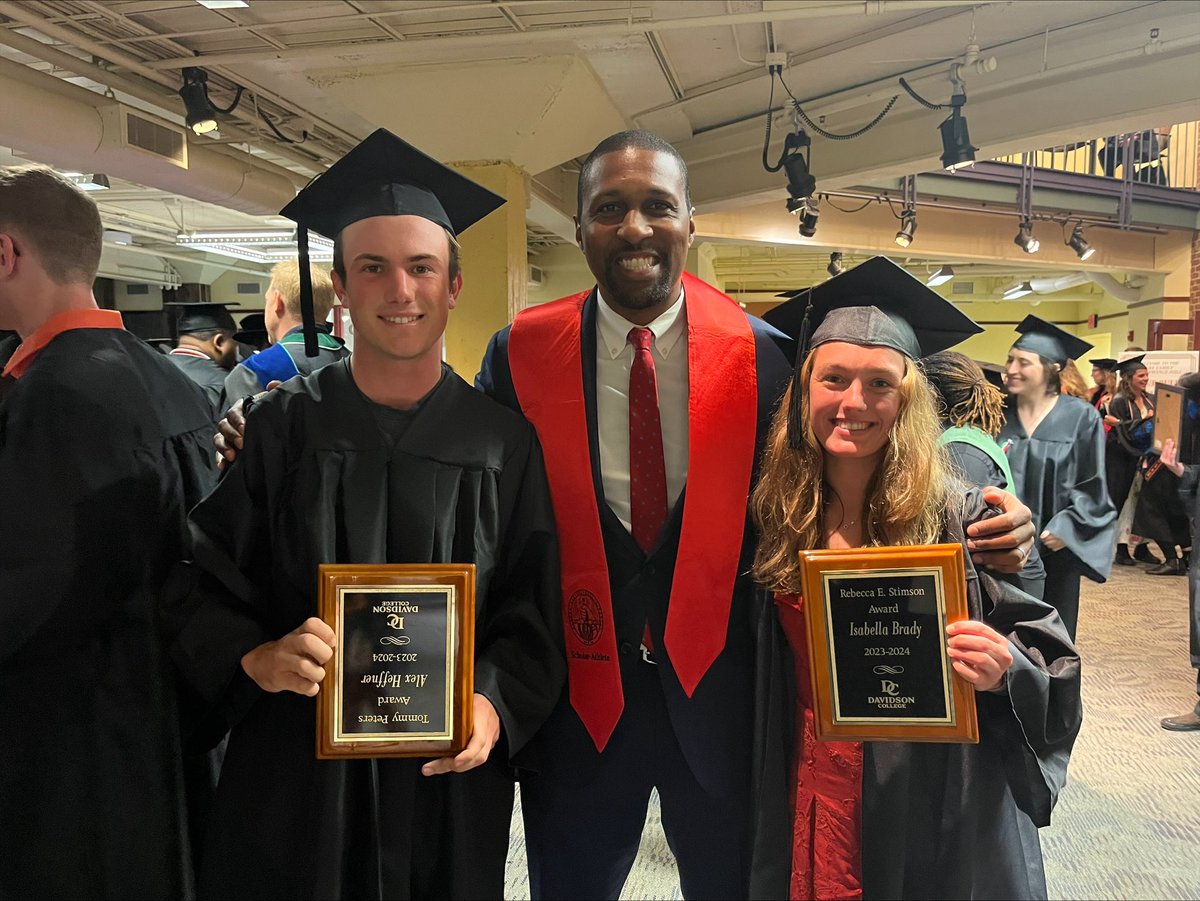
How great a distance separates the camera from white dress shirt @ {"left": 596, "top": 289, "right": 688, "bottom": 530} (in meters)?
1.72

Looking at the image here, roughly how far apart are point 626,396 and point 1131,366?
25.3ft

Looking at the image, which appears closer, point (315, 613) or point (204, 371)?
point (315, 613)

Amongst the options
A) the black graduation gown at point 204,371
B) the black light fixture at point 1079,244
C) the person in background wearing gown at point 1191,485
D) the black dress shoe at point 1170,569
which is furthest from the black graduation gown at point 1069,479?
the black light fixture at point 1079,244

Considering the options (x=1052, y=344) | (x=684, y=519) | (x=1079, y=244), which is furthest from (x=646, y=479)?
(x=1079, y=244)

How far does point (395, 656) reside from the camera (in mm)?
1318

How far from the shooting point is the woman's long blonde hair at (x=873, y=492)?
1.53m

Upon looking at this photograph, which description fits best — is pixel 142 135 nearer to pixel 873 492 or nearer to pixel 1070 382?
pixel 873 492

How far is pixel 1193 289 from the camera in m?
11.1

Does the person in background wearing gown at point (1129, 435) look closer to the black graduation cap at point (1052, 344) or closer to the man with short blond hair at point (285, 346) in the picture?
the black graduation cap at point (1052, 344)

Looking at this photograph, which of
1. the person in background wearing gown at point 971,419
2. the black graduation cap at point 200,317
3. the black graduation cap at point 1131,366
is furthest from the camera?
the black graduation cap at point 1131,366

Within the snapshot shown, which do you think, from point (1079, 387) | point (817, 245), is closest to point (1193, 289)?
point (817, 245)

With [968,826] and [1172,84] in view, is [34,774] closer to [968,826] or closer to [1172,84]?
[968,826]

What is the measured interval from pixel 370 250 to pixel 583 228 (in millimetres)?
497

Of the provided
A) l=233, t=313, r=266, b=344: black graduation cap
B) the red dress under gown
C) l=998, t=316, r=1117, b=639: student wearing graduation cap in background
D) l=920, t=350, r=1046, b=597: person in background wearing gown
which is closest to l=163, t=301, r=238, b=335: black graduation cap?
l=233, t=313, r=266, b=344: black graduation cap
